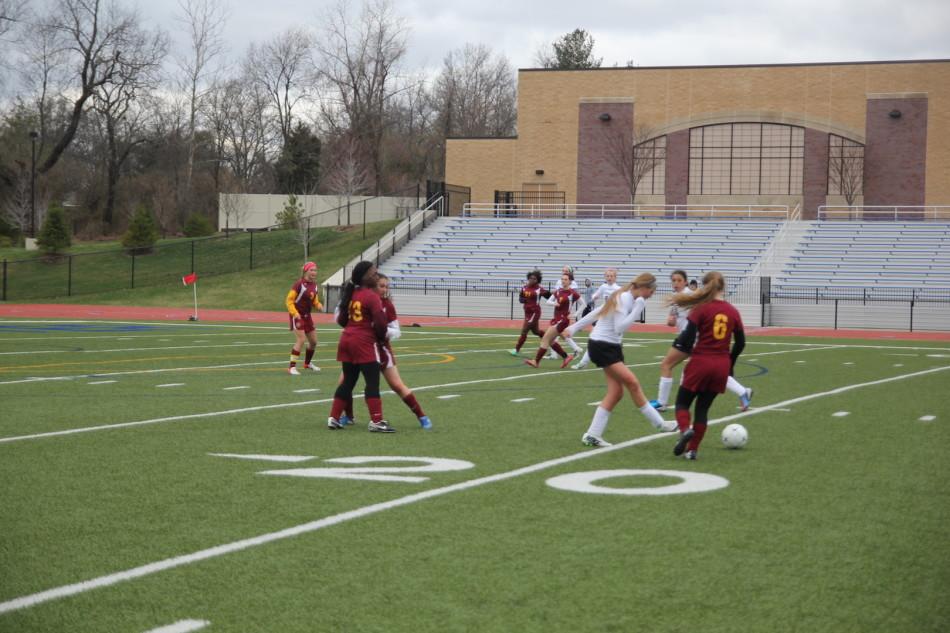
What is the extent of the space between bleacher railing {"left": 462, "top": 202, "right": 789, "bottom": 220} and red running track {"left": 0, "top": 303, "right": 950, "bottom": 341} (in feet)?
54.6

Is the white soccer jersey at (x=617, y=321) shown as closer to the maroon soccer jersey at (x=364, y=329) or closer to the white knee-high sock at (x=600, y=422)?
the white knee-high sock at (x=600, y=422)

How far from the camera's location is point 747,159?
179 feet

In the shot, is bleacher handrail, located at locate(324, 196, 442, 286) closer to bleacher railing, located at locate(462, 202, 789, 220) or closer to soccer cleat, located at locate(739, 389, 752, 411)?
bleacher railing, located at locate(462, 202, 789, 220)

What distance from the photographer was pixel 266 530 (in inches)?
262

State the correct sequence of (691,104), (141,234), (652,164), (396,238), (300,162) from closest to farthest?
1. (396,238)
2. (141,234)
3. (691,104)
4. (652,164)
5. (300,162)

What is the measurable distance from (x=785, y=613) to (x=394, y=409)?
27.2ft

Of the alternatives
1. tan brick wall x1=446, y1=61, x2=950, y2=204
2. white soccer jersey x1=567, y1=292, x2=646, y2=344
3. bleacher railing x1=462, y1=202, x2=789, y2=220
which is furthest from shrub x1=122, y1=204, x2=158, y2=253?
white soccer jersey x1=567, y1=292, x2=646, y2=344

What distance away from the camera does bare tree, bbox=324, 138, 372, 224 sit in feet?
207

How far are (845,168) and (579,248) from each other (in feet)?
48.4

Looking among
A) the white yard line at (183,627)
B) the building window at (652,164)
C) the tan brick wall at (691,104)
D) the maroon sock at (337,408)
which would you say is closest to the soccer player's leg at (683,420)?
the maroon sock at (337,408)

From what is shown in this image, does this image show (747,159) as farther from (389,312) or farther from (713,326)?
(713,326)

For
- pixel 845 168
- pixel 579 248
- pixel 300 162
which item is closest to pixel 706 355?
pixel 579 248

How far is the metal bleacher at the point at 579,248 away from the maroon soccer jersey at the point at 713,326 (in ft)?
108

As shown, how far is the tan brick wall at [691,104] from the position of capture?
5272 cm
